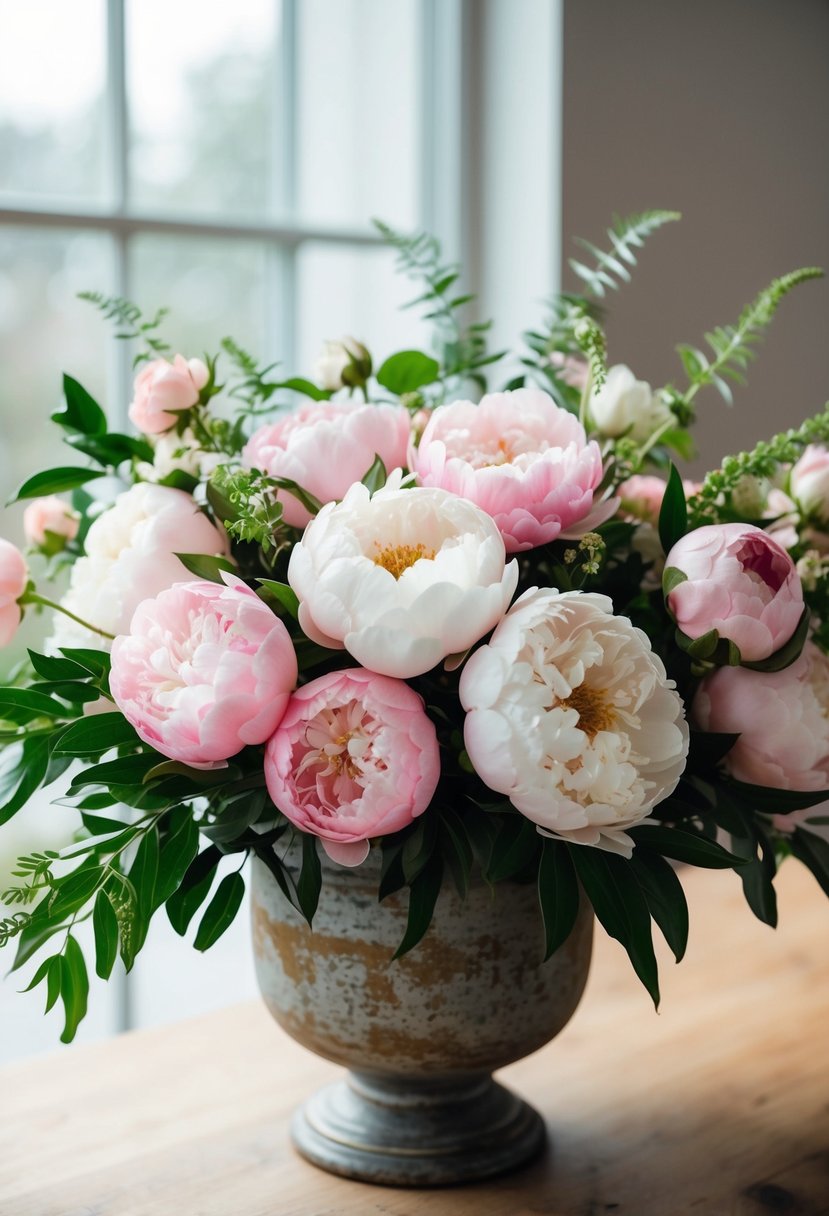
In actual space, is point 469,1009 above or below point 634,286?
below

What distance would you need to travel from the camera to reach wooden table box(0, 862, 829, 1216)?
2.49 ft

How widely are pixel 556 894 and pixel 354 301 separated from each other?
0.91m

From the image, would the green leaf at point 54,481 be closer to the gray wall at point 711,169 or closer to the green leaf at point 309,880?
the green leaf at point 309,880

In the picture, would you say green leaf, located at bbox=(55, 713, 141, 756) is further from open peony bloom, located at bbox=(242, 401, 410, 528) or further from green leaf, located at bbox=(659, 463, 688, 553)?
green leaf, located at bbox=(659, 463, 688, 553)

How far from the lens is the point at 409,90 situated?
4.38 ft

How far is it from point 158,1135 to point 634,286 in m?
0.96

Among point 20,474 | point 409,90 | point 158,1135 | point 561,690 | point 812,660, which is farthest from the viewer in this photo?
point 409,90

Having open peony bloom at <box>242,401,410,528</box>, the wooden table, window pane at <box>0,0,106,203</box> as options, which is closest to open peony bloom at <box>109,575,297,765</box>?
open peony bloom at <box>242,401,410,528</box>

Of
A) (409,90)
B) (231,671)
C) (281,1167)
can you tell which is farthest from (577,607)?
(409,90)

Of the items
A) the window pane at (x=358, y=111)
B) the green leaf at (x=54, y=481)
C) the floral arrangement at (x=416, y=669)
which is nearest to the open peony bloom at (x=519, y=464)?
the floral arrangement at (x=416, y=669)

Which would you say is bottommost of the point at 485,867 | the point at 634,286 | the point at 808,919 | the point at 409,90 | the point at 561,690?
the point at 808,919

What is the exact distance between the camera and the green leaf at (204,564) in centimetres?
65

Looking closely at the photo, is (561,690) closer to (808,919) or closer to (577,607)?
(577,607)

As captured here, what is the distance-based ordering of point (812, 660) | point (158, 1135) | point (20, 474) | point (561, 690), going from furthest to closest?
point (20, 474)
point (158, 1135)
point (812, 660)
point (561, 690)
